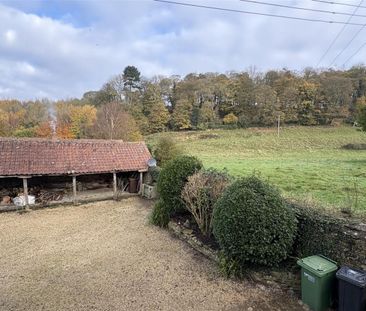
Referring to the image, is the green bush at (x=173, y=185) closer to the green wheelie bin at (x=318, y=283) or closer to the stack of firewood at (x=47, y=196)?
the green wheelie bin at (x=318, y=283)

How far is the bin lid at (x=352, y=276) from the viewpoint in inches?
161

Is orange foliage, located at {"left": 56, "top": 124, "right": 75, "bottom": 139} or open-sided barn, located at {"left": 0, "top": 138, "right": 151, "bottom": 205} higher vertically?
orange foliage, located at {"left": 56, "top": 124, "right": 75, "bottom": 139}

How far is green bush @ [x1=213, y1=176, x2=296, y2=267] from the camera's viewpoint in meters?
5.38

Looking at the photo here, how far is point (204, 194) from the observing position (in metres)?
7.80

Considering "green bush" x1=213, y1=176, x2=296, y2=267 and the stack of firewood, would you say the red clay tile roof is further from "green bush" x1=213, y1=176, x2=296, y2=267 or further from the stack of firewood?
"green bush" x1=213, y1=176, x2=296, y2=267

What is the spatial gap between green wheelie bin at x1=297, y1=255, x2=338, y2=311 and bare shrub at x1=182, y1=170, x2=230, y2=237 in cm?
312

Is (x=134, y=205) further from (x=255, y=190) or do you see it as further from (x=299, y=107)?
(x=299, y=107)

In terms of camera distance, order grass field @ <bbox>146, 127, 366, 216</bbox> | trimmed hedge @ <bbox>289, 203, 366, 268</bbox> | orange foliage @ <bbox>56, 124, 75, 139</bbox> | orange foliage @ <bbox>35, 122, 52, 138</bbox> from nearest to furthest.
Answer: trimmed hedge @ <bbox>289, 203, 366, 268</bbox>, grass field @ <bbox>146, 127, 366, 216</bbox>, orange foliage @ <bbox>35, 122, 52, 138</bbox>, orange foliage @ <bbox>56, 124, 75, 139</bbox>

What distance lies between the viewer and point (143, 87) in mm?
49688

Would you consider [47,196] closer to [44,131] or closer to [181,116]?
[44,131]

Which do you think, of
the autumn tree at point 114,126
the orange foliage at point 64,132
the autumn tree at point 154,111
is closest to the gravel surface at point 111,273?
the autumn tree at point 114,126

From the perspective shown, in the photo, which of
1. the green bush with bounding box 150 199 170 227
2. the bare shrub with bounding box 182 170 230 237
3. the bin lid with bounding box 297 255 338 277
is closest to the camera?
the bin lid with bounding box 297 255 338 277

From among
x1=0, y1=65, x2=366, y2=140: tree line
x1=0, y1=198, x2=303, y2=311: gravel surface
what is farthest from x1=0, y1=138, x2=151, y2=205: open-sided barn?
x1=0, y1=65, x2=366, y2=140: tree line

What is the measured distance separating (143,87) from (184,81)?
9.38 meters
